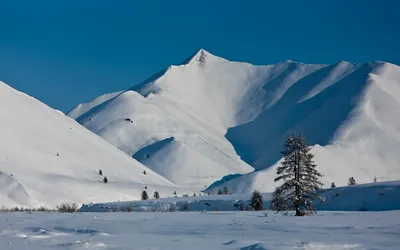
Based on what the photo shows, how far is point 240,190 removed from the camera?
464ft

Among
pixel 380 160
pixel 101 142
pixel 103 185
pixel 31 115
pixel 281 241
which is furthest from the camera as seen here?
pixel 380 160

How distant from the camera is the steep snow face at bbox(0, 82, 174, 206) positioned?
78.8m

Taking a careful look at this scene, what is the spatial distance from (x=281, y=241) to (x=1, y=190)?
6456cm

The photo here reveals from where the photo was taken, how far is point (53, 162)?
97.2 meters

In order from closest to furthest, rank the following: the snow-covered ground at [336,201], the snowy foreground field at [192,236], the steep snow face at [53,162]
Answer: the snowy foreground field at [192,236], the snow-covered ground at [336,201], the steep snow face at [53,162]

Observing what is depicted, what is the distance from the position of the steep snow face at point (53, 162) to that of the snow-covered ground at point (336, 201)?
51.2 feet

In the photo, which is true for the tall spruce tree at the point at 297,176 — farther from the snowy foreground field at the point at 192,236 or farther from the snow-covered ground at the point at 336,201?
the snowy foreground field at the point at 192,236

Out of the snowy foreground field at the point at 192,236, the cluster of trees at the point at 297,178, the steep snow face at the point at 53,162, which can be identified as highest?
the steep snow face at the point at 53,162

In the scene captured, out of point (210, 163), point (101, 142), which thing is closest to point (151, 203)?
point (101, 142)

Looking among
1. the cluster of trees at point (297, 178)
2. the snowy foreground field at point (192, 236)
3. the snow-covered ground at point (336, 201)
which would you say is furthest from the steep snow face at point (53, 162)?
the snowy foreground field at point (192, 236)

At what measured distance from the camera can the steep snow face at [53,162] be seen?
3100 inches

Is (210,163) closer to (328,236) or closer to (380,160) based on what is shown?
(380,160)

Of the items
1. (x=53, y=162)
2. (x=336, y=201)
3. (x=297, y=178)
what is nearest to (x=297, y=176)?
(x=297, y=178)

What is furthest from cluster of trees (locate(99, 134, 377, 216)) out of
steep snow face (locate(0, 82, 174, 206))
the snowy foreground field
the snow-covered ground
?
steep snow face (locate(0, 82, 174, 206))
